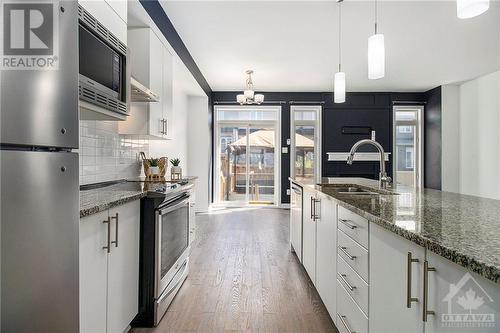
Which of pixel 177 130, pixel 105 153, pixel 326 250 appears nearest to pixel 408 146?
pixel 177 130

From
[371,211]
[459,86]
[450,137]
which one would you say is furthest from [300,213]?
[459,86]

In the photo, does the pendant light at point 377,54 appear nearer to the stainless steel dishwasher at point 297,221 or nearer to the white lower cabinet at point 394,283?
the stainless steel dishwasher at point 297,221

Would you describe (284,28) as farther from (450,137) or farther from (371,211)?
(450,137)

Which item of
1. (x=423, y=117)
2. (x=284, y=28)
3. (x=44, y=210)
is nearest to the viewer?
(x=44, y=210)

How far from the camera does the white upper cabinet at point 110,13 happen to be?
1532 mm

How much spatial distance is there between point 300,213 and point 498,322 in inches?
91.8

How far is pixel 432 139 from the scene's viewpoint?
6.65 metres

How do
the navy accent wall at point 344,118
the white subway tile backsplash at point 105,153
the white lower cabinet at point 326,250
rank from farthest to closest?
the navy accent wall at point 344,118 → the white subway tile backsplash at point 105,153 → the white lower cabinet at point 326,250

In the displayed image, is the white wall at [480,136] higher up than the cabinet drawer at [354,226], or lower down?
higher up

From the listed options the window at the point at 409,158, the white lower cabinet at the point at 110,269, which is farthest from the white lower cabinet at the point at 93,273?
the window at the point at 409,158

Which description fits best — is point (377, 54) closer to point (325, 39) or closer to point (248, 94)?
Answer: point (325, 39)

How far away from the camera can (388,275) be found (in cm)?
105

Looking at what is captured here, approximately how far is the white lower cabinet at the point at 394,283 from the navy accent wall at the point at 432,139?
648cm

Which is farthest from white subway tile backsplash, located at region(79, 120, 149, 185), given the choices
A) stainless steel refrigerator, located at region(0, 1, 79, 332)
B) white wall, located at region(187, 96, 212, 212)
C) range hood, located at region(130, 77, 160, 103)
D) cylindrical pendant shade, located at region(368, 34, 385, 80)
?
white wall, located at region(187, 96, 212, 212)
